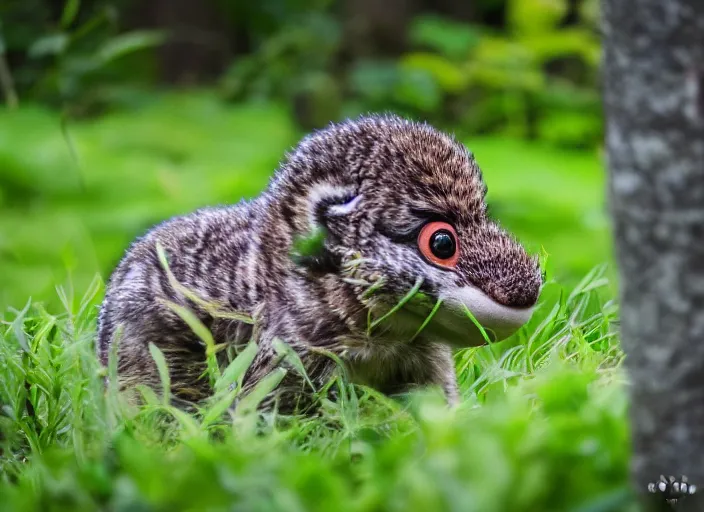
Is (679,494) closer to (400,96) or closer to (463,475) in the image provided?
(463,475)

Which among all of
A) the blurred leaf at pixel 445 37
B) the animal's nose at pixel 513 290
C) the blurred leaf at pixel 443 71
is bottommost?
the animal's nose at pixel 513 290

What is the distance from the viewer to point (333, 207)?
2488 mm

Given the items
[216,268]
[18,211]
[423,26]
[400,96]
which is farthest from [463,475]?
[423,26]

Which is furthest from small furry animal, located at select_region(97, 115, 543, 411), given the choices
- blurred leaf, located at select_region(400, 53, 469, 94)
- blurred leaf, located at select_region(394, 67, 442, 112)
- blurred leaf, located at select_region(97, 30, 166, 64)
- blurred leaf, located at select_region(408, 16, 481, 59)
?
blurred leaf, located at select_region(408, 16, 481, 59)

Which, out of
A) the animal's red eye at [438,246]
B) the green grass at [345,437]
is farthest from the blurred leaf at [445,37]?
the animal's red eye at [438,246]

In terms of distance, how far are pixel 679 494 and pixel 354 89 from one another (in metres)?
8.86

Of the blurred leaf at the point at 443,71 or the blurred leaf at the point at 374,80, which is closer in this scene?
the blurred leaf at the point at 374,80

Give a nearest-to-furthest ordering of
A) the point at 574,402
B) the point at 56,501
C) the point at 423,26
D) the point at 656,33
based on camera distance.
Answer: the point at 656,33 < the point at 56,501 < the point at 574,402 < the point at 423,26

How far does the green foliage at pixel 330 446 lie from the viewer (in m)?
1.58

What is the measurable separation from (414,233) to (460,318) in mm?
242

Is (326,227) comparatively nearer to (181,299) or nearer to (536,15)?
(181,299)

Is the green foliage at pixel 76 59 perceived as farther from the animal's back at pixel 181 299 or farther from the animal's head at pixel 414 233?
the animal's head at pixel 414 233

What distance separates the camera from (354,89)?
10180 mm
